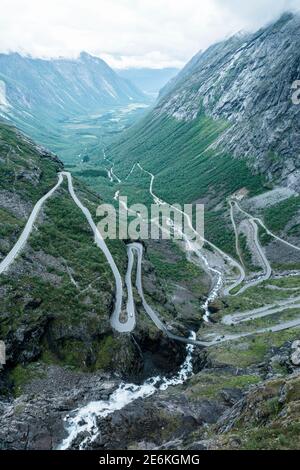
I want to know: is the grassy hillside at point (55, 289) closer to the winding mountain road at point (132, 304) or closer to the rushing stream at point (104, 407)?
the winding mountain road at point (132, 304)

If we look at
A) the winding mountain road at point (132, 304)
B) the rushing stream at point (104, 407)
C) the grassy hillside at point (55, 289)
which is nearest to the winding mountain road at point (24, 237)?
the winding mountain road at point (132, 304)

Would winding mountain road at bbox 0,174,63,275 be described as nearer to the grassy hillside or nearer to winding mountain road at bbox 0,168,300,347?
winding mountain road at bbox 0,168,300,347

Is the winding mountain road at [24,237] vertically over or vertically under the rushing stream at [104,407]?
over

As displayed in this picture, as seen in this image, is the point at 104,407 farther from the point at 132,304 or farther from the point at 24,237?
the point at 24,237

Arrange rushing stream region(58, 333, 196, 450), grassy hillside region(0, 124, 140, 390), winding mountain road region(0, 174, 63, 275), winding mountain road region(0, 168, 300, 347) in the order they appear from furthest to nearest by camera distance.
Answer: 1. winding mountain road region(0, 174, 63, 275)
2. winding mountain road region(0, 168, 300, 347)
3. grassy hillside region(0, 124, 140, 390)
4. rushing stream region(58, 333, 196, 450)

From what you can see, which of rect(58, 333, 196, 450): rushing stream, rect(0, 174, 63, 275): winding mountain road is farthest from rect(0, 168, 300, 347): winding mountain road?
rect(58, 333, 196, 450): rushing stream

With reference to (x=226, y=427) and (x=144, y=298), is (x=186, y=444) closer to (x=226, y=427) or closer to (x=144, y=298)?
(x=226, y=427)

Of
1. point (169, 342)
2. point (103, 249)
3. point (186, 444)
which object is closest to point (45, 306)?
point (169, 342)

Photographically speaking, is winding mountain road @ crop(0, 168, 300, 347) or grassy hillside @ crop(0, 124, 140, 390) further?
winding mountain road @ crop(0, 168, 300, 347)

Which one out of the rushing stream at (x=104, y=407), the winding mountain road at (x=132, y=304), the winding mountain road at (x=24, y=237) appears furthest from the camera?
the winding mountain road at (x=24, y=237)
